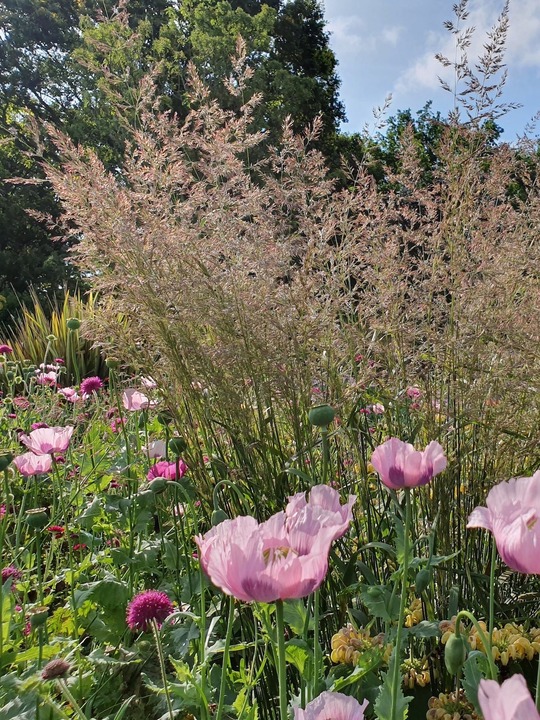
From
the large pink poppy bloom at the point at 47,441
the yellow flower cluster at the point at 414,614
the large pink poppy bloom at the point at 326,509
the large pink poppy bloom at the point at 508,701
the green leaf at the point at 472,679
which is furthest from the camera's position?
the large pink poppy bloom at the point at 47,441

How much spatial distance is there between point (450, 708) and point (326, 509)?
22.3 inches

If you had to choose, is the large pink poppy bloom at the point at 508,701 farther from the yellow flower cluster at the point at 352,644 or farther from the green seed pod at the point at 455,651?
the yellow flower cluster at the point at 352,644

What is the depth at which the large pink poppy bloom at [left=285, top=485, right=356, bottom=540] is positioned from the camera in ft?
2.21

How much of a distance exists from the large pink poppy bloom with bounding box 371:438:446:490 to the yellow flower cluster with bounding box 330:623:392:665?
13.3 inches

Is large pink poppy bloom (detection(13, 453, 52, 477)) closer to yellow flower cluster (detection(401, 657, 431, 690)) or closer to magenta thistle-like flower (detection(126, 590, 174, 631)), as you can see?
magenta thistle-like flower (detection(126, 590, 174, 631))

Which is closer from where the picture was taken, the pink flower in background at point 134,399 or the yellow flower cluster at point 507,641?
the yellow flower cluster at point 507,641

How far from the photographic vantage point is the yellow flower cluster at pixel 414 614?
1.29 m

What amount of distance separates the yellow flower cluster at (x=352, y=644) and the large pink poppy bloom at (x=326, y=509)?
1.35ft

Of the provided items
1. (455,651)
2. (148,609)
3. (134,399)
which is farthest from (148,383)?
(455,651)

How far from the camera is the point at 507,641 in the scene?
120 cm

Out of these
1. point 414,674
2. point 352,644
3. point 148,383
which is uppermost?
point 148,383

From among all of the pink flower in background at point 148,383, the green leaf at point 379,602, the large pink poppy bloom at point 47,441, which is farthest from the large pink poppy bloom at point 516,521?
the pink flower in background at point 148,383

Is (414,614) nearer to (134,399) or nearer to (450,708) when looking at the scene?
(450,708)

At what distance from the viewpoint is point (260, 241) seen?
1.61 m
